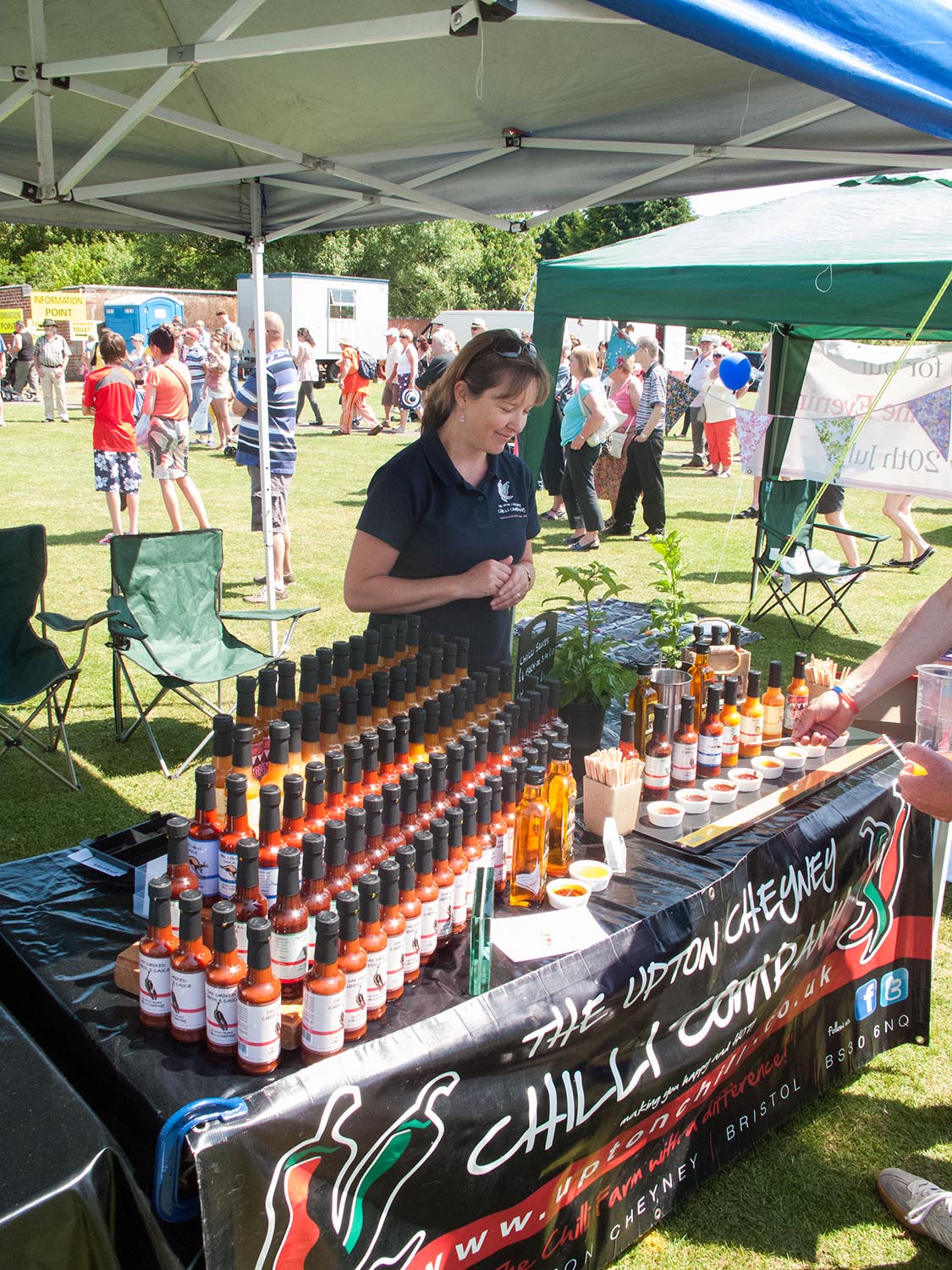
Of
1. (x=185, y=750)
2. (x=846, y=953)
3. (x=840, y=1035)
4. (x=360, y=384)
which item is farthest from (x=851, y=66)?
(x=360, y=384)

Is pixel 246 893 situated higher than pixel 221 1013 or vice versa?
pixel 246 893

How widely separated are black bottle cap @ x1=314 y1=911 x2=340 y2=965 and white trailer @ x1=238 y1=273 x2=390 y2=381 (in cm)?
2406

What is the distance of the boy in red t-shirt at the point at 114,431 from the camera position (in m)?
8.11

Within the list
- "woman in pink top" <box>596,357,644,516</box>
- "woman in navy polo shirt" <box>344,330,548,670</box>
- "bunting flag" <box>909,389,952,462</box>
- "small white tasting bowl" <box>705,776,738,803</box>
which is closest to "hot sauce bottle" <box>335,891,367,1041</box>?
"small white tasting bowl" <box>705,776,738,803</box>

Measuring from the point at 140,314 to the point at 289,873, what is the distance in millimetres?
26850

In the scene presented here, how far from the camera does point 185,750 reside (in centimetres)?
469

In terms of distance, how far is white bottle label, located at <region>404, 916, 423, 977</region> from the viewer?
1.59 meters

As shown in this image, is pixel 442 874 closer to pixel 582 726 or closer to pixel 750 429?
pixel 582 726

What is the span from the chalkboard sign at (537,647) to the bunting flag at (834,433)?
17.5 feet

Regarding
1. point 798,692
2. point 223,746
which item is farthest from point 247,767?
point 798,692

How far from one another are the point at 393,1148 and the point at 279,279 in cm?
2601

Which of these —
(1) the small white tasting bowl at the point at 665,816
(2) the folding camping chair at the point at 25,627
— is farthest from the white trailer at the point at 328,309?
(1) the small white tasting bowl at the point at 665,816

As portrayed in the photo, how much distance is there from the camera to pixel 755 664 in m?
6.26

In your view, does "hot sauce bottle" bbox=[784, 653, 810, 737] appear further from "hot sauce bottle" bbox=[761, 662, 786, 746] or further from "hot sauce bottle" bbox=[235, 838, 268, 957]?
"hot sauce bottle" bbox=[235, 838, 268, 957]
